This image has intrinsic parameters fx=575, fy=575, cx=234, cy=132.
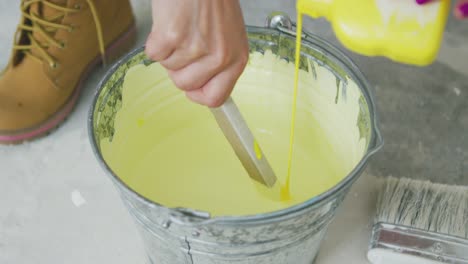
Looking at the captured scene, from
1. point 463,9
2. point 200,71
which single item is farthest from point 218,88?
point 463,9

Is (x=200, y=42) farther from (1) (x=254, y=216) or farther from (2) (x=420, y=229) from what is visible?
(2) (x=420, y=229)

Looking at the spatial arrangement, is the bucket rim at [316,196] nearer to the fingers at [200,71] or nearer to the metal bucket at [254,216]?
the metal bucket at [254,216]

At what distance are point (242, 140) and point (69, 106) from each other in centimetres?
47

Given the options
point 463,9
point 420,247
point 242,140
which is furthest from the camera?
point 420,247

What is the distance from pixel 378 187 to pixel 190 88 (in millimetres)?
474

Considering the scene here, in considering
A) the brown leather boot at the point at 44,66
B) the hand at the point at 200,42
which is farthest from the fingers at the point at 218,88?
the brown leather boot at the point at 44,66

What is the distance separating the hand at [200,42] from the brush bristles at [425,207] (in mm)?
375

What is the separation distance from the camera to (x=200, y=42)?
561 mm

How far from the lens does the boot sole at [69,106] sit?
103 centimetres

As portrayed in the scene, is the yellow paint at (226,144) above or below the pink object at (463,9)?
below

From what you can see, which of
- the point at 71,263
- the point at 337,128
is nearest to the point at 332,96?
the point at 337,128

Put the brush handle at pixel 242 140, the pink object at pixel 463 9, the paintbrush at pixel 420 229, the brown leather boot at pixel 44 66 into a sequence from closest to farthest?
the pink object at pixel 463 9
the brush handle at pixel 242 140
the paintbrush at pixel 420 229
the brown leather boot at pixel 44 66

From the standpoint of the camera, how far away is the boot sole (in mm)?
1026

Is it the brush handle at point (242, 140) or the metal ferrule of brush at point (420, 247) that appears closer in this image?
the brush handle at point (242, 140)
